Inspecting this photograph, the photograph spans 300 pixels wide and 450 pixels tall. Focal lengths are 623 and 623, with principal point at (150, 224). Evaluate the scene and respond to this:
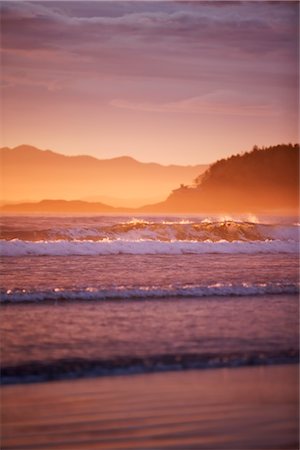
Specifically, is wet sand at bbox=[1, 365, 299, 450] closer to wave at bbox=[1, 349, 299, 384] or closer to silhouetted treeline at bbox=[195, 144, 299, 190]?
wave at bbox=[1, 349, 299, 384]

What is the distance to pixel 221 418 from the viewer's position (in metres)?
3.95

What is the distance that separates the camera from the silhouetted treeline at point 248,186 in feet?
94.2

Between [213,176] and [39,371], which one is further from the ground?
[213,176]

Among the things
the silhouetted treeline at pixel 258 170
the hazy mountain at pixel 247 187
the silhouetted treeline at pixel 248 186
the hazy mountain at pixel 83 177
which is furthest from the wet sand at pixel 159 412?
the silhouetted treeline at pixel 248 186

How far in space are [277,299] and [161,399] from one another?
4.26 metres

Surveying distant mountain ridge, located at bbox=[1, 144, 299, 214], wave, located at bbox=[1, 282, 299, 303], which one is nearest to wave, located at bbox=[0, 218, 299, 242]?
distant mountain ridge, located at bbox=[1, 144, 299, 214]

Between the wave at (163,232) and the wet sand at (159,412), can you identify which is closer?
the wet sand at (159,412)

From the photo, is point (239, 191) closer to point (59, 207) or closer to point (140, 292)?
point (59, 207)

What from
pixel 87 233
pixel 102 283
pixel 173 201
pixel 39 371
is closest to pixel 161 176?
pixel 173 201

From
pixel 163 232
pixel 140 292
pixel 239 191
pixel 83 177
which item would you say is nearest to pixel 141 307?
pixel 140 292

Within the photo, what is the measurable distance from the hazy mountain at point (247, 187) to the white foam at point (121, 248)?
36.7ft

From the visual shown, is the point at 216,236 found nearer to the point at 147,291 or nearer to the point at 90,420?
the point at 147,291

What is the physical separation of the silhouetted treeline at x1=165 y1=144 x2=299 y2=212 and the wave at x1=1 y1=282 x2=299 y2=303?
1831cm

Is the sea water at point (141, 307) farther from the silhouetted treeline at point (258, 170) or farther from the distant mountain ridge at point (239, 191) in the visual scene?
the silhouetted treeline at point (258, 170)
